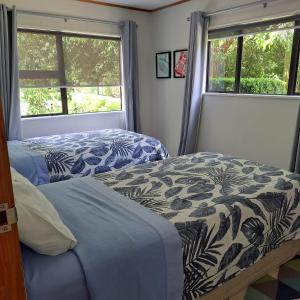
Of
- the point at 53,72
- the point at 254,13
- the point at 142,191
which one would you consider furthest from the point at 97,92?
the point at 142,191

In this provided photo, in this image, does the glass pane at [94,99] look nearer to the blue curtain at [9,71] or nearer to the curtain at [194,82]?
the blue curtain at [9,71]

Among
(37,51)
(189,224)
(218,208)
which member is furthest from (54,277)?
(37,51)

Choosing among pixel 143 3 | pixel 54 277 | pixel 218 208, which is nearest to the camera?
pixel 54 277

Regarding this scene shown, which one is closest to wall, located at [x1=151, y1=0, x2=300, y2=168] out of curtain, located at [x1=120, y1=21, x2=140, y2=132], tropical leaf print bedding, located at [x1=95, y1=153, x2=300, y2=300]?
curtain, located at [x1=120, y1=21, x2=140, y2=132]

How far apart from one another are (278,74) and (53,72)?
9.00ft

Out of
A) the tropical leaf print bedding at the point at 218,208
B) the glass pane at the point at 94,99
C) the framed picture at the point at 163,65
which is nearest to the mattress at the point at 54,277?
the tropical leaf print bedding at the point at 218,208

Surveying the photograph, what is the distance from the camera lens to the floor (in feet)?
5.41

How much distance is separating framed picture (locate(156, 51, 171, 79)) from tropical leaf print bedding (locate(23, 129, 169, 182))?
1341mm

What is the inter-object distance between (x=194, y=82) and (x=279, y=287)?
2565mm

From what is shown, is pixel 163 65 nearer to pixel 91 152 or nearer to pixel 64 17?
pixel 64 17

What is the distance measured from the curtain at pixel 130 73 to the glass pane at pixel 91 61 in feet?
0.53

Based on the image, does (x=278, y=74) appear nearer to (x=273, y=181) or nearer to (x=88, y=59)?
(x=273, y=181)

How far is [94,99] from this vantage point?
4199mm

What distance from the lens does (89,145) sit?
9.73 ft
